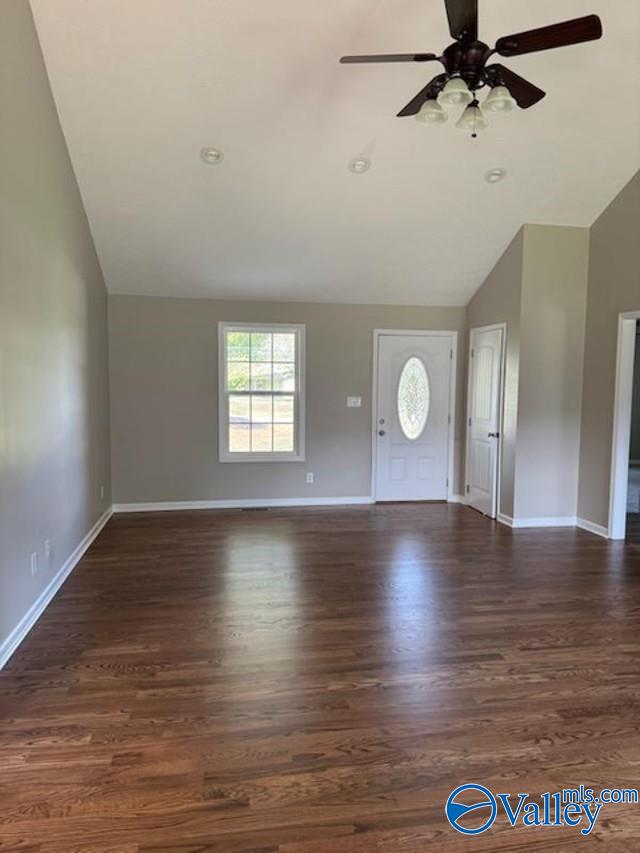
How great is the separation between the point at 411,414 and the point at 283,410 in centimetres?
154

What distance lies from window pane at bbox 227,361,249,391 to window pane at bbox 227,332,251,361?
0.07m

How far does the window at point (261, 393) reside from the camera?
5871mm

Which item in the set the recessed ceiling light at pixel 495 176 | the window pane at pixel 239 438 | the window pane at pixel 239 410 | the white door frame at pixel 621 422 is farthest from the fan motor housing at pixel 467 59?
the window pane at pixel 239 438

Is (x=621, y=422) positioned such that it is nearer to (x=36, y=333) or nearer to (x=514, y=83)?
(x=514, y=83)

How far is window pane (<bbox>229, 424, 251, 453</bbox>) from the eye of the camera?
19.4 feet

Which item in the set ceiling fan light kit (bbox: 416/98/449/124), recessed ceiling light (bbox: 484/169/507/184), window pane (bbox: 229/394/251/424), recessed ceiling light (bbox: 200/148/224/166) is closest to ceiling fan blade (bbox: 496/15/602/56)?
ceiling fan light kit (bbox: 416/98/449/124)

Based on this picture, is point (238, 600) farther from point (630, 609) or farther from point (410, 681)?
point (630, 609)

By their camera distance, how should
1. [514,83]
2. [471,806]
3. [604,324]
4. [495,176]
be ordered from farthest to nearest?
[604,324]
[495,176]
[514,83]
[471,806]

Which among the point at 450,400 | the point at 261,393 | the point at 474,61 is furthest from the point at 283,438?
the point at 474,61

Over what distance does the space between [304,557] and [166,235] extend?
10.5ft

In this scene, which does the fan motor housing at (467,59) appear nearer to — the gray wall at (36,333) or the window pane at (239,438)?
the gray wall at (36,333)

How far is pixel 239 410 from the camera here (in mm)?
5922

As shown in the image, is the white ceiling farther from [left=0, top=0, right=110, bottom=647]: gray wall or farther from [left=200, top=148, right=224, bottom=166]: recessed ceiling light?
[left=0, top=0, right=110, bottom=647]: gray wall

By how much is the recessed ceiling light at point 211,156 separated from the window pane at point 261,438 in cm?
283
